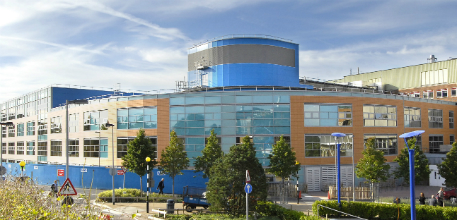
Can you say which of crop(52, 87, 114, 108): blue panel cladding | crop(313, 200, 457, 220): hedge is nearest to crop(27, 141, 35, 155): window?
crop(52, 87, 114, 108): blue panel cladding

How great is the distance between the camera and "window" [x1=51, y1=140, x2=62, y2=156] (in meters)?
56.1

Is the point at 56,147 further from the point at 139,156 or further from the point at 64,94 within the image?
the point at 139,156

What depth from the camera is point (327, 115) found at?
41.0 meters

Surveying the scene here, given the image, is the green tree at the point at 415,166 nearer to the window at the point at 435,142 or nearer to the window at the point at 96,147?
the window at the point at 435,142

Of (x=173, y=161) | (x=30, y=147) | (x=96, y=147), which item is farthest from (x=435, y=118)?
(x=30, y=147)

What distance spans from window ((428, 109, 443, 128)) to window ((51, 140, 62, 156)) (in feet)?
166

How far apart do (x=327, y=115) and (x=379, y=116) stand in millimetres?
6867

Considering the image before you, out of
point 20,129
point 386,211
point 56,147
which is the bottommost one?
point 386,211

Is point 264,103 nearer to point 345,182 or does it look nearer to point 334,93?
point 334,93

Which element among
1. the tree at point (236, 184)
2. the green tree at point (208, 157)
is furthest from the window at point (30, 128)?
the tree at point (236, 184)

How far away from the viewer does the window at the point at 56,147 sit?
56.1 meters

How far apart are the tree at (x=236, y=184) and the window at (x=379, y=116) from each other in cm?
2267

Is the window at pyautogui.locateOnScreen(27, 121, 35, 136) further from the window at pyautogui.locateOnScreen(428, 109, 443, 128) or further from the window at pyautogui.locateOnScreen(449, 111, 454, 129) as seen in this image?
the window at pyautogui.locateOnScreen(449, 111, 454, 129)

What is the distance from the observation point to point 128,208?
1196 inches
